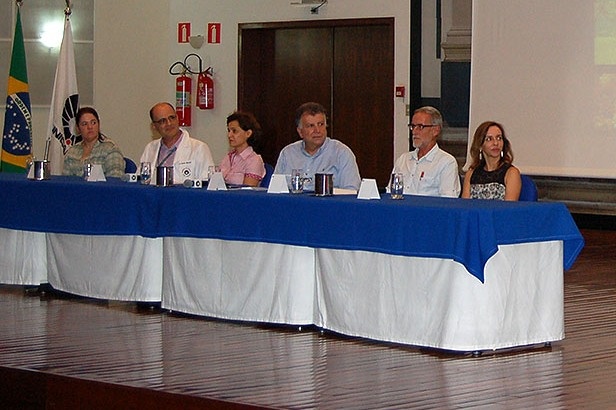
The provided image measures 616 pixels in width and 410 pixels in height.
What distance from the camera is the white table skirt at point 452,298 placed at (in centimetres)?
512

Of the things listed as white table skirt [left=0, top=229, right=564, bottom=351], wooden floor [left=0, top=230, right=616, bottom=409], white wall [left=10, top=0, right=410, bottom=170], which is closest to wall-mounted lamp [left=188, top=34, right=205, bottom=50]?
white wall [left=10, top=0, right=410, bottom=170]

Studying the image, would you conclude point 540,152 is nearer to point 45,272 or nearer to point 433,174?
point 433,174

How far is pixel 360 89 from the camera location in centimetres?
1152

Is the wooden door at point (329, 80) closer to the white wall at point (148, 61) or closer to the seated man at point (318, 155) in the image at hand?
the white wall at point (148, 61)

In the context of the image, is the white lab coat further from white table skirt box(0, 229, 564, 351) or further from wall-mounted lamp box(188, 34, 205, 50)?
wall-mounted lamp box(188, 34, 205, 50)

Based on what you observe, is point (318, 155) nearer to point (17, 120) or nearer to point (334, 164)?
point (334, 164)

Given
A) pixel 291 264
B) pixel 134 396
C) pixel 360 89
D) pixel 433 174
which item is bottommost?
pixel 134 396

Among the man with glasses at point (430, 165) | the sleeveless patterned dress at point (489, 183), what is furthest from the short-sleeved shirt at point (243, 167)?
the sleeveless patterned dress at point (489, 183)

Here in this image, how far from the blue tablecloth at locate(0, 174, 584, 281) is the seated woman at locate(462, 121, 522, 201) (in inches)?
31.3

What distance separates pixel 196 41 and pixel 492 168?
6.07m

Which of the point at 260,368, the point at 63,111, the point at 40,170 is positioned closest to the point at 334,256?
the point at 260,368


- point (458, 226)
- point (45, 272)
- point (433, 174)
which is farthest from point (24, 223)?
point (458, 226)

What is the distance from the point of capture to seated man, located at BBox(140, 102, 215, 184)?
7074 millimetres

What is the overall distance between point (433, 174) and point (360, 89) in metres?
5.22
